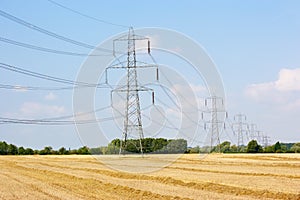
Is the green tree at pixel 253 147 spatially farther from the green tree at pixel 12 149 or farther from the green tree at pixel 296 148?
the green tree at pixel 12 149

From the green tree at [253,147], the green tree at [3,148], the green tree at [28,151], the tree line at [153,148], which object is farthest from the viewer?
the green tree at [253,147]

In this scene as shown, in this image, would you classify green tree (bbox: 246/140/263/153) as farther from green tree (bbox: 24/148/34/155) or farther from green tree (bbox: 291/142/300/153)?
green tree (bbox: 24/148/34/155)

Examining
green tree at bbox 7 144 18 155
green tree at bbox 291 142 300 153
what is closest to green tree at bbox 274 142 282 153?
green tree at bbox 291 142 300 153

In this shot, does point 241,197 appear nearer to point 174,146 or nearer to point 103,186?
point 103,186

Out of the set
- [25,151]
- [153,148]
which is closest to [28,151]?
[25,151]

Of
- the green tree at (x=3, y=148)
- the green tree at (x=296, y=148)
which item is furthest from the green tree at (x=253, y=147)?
the green tree at (x=3, y=148)

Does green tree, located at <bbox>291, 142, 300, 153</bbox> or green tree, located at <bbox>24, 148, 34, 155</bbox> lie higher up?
green tree, located at <bbox>291, 142, 300, 153</bbox>

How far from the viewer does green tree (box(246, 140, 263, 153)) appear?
142 metres

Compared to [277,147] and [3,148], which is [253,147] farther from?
[3,148]

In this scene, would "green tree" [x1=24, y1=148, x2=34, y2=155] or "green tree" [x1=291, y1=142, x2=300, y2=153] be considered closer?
"green tree" [x1=24, y1=148, x2=34, y2=155]

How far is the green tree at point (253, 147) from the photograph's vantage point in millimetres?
141750

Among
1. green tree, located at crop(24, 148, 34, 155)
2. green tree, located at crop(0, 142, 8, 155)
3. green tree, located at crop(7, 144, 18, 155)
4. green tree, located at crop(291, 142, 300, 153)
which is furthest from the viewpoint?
green tree, located at crop(291, 142, 300, 153)

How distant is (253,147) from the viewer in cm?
14262

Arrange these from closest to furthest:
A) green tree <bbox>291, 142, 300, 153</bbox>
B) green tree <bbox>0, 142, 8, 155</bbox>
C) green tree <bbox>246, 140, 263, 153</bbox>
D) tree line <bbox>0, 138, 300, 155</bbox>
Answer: tree line <bbox>0, 138, 300, 155</bbox> → green tree <bbox>0, 142, 8, 155</bbox> → green tree <bbox>246, 140, 263, 153</bbox> → green tree <bbox>291, 142, 300, 153</bbox>
